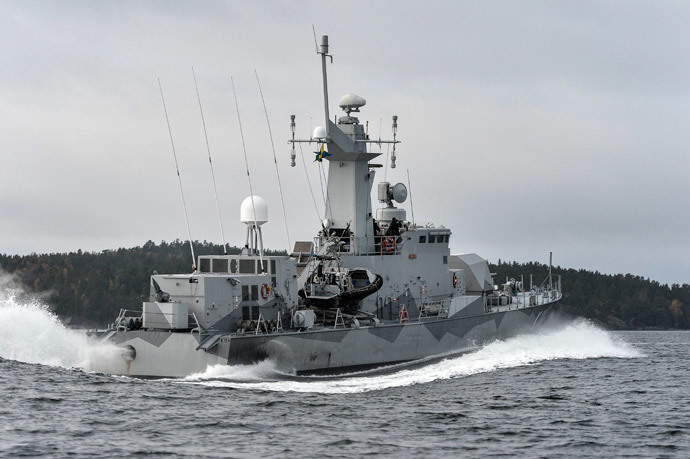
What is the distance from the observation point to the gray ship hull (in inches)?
926

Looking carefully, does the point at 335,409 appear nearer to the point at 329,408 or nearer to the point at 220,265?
the point at 329,408

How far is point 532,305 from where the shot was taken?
3775 cm

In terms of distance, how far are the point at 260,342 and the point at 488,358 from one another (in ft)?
33.1

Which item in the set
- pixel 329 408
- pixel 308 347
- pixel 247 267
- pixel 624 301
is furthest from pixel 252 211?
pixel 624 301

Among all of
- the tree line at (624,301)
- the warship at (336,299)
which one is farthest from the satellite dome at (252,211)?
the tree line at (624,301)

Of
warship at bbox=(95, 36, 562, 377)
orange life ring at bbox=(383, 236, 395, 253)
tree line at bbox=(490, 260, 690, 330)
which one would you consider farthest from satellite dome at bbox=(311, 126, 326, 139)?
tree line at bbox=(490, 260, 690, 330)

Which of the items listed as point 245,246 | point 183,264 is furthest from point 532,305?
point 183,264

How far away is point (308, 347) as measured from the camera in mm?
25578

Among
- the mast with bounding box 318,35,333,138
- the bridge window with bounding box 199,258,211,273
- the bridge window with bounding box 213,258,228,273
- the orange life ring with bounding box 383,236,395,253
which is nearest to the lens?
the bridge window with bounding box 213,258,228,273

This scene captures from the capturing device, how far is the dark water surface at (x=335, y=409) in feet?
56.3

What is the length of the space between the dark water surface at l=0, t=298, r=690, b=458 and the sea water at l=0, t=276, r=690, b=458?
0.12 ft

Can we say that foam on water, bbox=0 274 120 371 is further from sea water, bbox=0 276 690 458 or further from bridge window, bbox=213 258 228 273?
bridge window, bbox=213 258 228 273

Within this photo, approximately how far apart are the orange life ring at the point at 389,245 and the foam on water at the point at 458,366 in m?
4.01

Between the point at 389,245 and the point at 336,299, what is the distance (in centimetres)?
373
